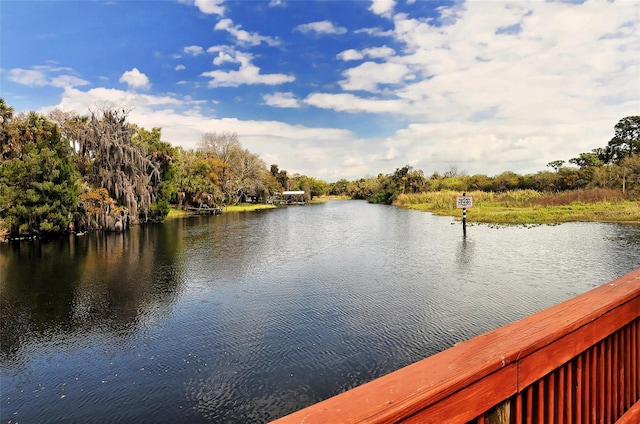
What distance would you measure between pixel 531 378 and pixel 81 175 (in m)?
27.9

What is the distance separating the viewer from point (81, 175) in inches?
939

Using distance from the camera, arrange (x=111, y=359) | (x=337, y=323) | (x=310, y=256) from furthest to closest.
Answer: (x=310, y=256) < (x=337, y=323) < (x=111, y=359)

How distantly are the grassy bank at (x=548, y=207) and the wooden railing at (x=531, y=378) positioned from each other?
70.7 ft

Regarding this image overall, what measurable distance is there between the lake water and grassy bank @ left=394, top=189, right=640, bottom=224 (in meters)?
7.08

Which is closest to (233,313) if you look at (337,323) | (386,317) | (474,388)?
(337,323)

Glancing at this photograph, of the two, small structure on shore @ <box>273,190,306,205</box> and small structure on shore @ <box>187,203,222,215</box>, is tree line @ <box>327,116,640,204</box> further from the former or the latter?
small structure on shore @ <box>187,203,222,215</box>

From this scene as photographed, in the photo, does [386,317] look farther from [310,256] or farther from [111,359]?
Result: [310,256]

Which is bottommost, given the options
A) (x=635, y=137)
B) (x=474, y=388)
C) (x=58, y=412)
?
(x=58, y=412)

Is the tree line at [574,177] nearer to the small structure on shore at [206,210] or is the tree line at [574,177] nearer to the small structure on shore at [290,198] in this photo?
the small structure on shore at [290,198]

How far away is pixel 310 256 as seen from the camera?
1297 cm

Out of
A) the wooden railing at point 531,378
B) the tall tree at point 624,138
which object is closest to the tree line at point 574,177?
the tall tree at point 624,138

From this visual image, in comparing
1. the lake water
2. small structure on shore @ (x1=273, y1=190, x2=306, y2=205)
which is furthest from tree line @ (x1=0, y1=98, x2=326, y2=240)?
small structure on shore @ (x1=273, y1=190, x2=306, y2=205)

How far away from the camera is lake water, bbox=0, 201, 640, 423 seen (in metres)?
4.60

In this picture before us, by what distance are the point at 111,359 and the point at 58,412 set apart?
48.6 inches
